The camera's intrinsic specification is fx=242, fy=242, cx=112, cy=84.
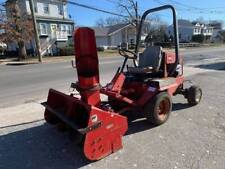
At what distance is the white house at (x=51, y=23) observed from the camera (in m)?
34.3

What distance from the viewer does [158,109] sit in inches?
181

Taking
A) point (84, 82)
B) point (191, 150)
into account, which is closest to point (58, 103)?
point (84, 82)

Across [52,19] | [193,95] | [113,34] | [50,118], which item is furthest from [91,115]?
[113,34]

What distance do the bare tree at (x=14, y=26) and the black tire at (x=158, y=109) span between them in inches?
909

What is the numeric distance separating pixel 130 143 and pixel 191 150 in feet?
3.12

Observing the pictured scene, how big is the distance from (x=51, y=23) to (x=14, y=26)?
37.5ft

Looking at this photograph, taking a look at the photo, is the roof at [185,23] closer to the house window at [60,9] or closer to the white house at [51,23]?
the white house at [51,23]

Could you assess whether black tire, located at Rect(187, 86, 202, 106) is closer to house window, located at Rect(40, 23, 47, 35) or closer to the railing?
house window, located at Rect(40, 23, 47, 35)

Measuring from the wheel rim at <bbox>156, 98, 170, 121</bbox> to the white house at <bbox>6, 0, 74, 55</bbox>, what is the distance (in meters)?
30.7

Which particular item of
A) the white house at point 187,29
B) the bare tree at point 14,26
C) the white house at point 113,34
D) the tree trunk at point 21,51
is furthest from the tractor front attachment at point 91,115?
the white house at point 187,29

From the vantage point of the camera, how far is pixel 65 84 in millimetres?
9484

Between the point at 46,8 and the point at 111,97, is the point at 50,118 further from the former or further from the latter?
the point at 46,8

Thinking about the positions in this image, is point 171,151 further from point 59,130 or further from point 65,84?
point 65,84

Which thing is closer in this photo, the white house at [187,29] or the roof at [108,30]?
the roof at [108,30]
